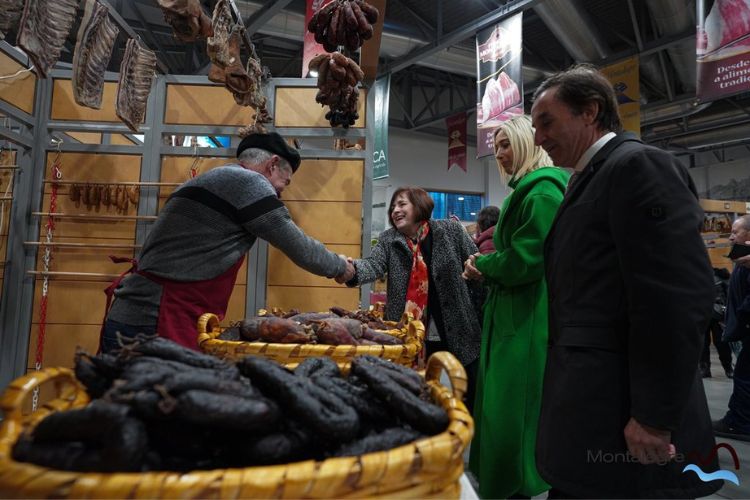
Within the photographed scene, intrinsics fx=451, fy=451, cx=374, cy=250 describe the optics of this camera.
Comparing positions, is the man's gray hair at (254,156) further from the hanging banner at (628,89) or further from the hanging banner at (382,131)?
the hanging banner at (628,89)

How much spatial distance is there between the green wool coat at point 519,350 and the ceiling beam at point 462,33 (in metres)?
5.36

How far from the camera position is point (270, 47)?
33.6 feet

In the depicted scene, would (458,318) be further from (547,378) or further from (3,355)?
(3,355)

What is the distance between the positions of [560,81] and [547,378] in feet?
3.16

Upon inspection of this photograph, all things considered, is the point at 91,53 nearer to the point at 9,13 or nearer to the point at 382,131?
the point at 9,13

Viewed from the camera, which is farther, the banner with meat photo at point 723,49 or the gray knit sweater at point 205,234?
the banner with meat photo at point 723,49

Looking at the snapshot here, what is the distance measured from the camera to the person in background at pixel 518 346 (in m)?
1.88

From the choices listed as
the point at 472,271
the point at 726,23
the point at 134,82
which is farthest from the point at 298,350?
the point at 726,23

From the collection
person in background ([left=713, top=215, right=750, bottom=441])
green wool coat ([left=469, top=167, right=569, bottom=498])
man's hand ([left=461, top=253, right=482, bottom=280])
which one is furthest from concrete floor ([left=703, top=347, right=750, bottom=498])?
man's hand ([left=461, top=253, right=482, bottom=280])

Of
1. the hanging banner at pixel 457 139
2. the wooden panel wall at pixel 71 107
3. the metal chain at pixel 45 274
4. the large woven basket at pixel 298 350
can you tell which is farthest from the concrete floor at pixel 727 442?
the hanging banner at pixel 457 139

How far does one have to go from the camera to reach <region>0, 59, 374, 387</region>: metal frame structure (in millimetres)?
3615

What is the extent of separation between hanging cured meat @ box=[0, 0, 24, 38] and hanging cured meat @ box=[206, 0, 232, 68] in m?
0.92

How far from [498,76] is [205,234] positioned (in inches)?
203

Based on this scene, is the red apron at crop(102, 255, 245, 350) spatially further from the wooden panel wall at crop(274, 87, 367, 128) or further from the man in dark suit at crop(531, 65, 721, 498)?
the wooden panel wall at crop(274, 87, 367, 128)
